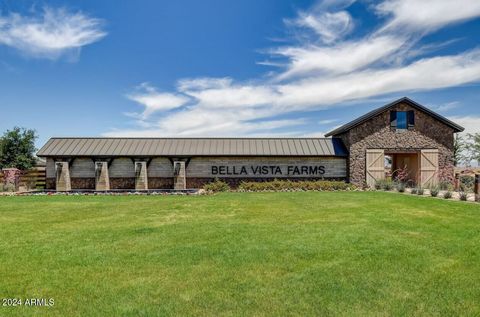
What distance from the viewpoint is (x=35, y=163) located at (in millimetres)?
37875

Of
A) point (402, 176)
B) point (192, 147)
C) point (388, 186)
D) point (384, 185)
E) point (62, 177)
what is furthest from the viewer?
point (402, 176)

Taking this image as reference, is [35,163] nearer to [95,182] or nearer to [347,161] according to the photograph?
[95,182]

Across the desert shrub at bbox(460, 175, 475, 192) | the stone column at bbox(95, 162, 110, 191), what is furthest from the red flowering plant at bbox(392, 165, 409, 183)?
the stone column at bbox(95, 162, 110, 191)

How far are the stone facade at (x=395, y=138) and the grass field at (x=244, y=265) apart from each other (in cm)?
1372

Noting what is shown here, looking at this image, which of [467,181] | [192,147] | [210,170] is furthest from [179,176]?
[467,181]

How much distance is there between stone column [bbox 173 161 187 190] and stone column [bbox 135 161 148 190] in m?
2.06

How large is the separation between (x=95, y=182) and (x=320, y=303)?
74.7 feet

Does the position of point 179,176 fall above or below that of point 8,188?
above

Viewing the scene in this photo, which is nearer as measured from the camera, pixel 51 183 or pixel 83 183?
pixel 51 183

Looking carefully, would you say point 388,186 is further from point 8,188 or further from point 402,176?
point 8,188

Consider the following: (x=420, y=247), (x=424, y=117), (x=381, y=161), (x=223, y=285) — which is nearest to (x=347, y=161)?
(x=381, y=161)

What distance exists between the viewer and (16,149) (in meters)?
36.4

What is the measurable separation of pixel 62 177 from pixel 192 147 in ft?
30.5

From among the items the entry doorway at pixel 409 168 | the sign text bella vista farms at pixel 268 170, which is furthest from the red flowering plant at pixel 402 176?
the sign text bella vista farms at pixel 268 170
